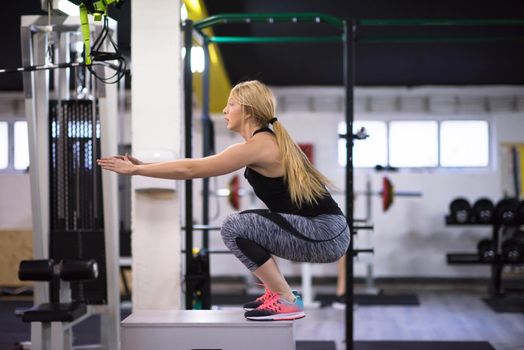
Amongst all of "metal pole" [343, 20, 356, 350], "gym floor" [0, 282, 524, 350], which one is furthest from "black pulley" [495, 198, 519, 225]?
"metal pole" [343, 20, 356, 350]

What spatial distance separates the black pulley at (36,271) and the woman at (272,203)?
3.65ft

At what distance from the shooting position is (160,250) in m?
4.16

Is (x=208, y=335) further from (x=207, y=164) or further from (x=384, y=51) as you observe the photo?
(x=384, y=51)

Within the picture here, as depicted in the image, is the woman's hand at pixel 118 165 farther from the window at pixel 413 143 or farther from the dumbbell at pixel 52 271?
the window at pixel 413 143

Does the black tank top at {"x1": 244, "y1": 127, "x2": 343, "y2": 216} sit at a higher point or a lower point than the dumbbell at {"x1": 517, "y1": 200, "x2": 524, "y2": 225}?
higher

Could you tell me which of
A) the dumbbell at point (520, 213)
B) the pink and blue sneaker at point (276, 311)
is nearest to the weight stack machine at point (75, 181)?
the pink and blue sneaker at point (276, 311)

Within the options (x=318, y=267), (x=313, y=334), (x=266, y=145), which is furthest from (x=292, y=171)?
(x=318, y=267)

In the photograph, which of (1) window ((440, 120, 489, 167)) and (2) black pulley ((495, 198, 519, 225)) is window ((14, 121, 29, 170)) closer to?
(2) black pulley ((495, 198, 519, 225))

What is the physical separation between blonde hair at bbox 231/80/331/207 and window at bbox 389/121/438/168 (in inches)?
229

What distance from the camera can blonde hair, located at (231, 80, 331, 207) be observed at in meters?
2.71

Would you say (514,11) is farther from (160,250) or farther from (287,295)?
(287,295)

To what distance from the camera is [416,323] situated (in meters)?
5.91

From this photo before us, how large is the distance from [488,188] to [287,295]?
6.25 metres

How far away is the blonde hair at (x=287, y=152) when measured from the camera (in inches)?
106
